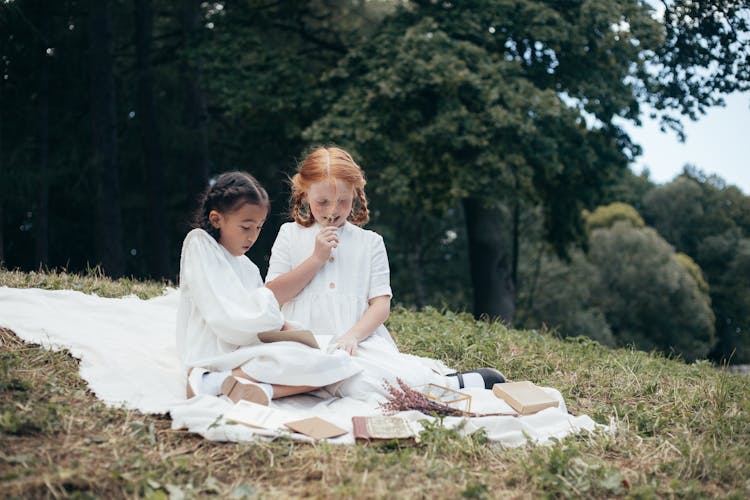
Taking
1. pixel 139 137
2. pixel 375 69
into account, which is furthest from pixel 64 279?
pixel 139 137

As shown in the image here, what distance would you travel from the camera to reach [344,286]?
423 cm

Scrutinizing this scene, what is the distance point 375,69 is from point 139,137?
7.60m

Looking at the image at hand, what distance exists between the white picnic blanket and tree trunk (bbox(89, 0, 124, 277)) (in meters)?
7.52

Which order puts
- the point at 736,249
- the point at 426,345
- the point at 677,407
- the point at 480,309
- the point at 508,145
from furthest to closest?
1. the point at 736,249
2. the point at 480,309
3. the point at 508,145
4. the point at 426,345
5. the point at 677,407

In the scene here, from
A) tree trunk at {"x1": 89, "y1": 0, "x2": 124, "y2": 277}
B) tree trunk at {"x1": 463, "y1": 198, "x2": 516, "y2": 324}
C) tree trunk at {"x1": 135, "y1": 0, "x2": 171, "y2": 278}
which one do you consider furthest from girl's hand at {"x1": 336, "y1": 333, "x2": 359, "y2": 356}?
tree trunk at {"x1": 135, "y1": 0, "x2": 171, "y2": 278}

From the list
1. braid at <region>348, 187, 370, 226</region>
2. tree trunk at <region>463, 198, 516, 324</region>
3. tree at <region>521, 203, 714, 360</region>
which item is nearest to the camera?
braid at <region>348, 187, 370, 226</region>

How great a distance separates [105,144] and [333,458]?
11.1m

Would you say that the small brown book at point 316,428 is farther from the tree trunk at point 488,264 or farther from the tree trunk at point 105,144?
the tree trunk at point 488,264

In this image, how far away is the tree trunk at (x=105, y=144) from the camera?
1223cm

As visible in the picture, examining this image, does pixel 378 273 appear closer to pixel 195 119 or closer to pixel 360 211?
pixel 360 211

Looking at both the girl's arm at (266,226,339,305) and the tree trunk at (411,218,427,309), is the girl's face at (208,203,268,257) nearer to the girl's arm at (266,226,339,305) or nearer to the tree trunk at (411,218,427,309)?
the girl's arm at (266,226,339,305)

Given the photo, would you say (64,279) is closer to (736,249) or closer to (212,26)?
(212,26)

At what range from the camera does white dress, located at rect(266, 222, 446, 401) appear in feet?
13.2

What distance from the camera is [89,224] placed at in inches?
664
